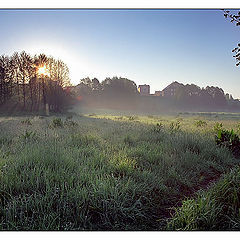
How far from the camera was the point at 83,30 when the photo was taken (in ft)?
12.6

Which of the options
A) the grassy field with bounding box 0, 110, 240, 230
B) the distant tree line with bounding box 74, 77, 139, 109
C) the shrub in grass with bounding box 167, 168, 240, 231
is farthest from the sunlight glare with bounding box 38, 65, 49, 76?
the shrub in grass with bounding box 167, 168, 240, 231

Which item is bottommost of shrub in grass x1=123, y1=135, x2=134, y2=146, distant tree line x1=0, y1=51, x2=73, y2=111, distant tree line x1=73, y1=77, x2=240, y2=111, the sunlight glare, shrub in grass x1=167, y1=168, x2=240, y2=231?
shrub in grass x1=167, y1=168, x2=240, y2=231

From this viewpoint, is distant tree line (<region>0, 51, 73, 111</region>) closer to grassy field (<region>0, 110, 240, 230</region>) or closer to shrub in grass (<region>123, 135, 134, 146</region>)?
shrub in grass (<region>123, 135, 134, 146</region>)

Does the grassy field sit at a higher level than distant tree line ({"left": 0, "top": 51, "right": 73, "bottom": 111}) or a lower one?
lower

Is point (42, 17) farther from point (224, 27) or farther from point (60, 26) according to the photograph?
point (224, 27)

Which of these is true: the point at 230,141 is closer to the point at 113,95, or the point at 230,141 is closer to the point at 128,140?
the point at 128,140

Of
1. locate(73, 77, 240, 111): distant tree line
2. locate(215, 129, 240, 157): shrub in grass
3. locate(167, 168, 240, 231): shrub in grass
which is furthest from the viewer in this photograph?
locate(73, 77, 240, 111): distant tree line

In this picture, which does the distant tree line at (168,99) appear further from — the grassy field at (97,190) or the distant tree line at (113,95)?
the grassy field at (97,190)

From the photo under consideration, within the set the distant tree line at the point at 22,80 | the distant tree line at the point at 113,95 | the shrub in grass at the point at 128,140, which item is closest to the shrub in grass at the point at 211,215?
the shrub in grass at the point at 128,140

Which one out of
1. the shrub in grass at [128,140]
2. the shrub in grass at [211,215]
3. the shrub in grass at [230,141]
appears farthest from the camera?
the shrub in grass at [128,140]

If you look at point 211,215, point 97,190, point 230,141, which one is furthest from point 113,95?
point 211,215

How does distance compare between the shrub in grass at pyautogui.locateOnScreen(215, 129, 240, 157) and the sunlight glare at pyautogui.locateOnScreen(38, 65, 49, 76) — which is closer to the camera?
the shrub in grass at pyautogui.locateOnScreen(215, 129, 240, 157)
